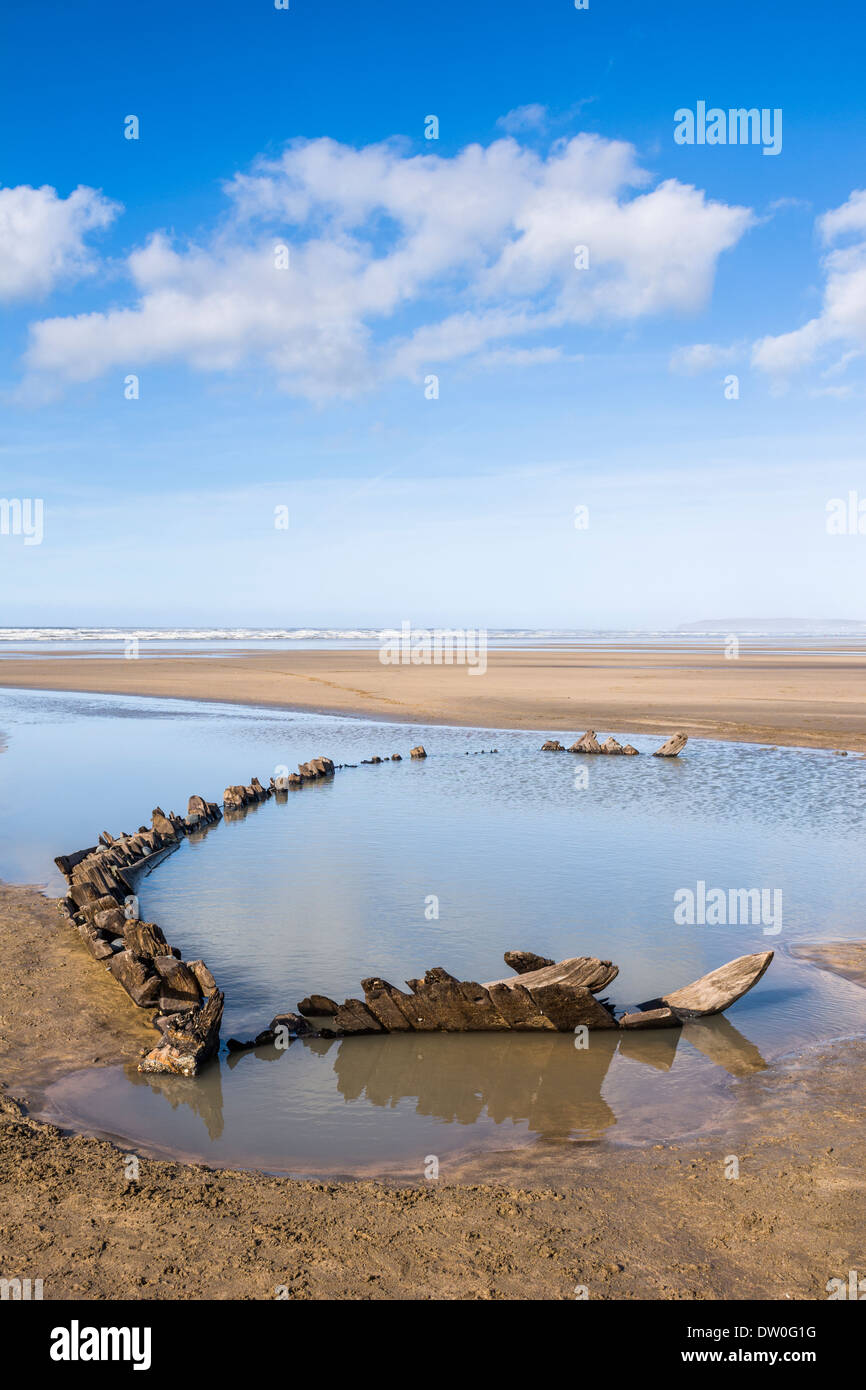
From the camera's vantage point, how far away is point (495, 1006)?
903 centimetres

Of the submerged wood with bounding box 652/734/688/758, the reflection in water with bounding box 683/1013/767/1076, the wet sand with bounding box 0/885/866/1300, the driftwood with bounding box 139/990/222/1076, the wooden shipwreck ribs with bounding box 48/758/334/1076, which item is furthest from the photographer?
the submerged wood with bounding box 652/734/688/758

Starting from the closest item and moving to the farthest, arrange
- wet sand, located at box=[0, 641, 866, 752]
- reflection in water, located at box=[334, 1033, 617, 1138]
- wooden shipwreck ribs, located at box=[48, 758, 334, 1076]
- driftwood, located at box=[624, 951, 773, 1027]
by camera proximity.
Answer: reflection in water, located at box=[334, 1033, 617, 1138] → wooden shipwreck ribs, located at box=[48, 758, 334, 1076] → driftwood, located at box=[624, 951, 773, 1027] → wet sand, located at box=[0, 641, 866, 752]

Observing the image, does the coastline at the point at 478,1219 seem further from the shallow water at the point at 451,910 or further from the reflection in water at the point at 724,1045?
the reflection in water at the point at 724,1045

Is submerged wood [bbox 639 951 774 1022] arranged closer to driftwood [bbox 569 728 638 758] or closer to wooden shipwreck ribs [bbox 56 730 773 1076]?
wooden shipwreck ribs [bbox 56 730 773 1076]

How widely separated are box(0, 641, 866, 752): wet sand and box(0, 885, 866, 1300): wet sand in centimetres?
2421

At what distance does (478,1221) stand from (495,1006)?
11.3 feet

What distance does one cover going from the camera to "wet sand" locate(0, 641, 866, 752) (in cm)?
3481

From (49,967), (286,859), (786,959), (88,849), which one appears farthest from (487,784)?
(49,967)

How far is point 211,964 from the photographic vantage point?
10.7 metres

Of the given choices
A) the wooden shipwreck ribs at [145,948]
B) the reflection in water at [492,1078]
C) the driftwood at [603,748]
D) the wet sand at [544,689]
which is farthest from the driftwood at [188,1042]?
the wet sand at [544,689]

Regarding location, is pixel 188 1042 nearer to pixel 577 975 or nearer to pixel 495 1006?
pixel 495 1006

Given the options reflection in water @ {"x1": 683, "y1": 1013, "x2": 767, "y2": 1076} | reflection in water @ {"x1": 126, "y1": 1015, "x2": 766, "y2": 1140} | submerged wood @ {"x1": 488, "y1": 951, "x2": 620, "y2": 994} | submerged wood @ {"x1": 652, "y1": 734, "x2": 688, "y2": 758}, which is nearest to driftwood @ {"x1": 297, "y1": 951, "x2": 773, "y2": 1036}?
submerged wood @ {"x1": 488, "y1": 951, "x2": 620, "y2": 994}

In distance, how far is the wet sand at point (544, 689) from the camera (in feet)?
114
